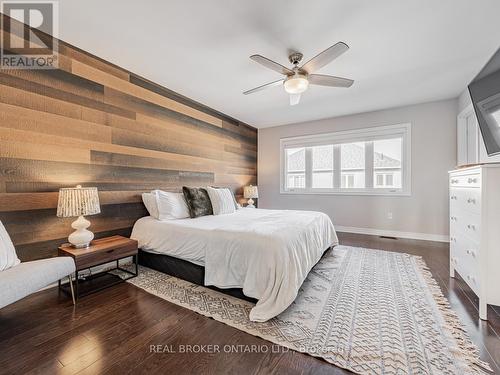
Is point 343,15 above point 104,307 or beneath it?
above

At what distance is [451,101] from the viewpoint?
3.87 meters

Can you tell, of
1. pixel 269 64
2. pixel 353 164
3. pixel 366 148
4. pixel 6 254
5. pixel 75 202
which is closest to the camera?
pixel 6 254

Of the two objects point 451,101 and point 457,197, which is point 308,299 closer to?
point 457,197

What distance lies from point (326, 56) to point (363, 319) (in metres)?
2.36

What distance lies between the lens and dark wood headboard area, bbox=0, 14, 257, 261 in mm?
2049

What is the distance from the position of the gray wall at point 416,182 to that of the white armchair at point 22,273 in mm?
4587

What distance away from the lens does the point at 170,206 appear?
3004 mm

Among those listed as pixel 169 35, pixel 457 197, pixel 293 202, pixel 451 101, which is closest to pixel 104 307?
pixel 169 35

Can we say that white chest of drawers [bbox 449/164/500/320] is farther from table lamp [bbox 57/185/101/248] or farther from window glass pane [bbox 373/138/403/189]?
table lamp [bbox 57/185/101/248]

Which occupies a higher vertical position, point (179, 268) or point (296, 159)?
point (296, 159)

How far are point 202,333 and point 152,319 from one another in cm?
48

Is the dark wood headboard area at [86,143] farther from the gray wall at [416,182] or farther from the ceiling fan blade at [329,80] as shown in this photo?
the gray wall at [416,182]

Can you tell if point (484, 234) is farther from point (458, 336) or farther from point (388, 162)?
point (388, 162)

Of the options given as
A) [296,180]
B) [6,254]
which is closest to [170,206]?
[6,254]
